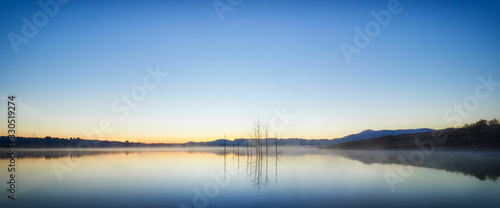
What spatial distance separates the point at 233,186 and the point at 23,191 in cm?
1124

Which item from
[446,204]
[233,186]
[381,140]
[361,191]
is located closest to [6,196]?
[233,186]

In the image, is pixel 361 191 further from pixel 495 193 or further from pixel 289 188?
pixel 495 193

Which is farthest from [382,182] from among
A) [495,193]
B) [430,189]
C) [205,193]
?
[205,193]

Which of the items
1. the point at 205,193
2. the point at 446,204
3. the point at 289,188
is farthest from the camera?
the point at 289,188

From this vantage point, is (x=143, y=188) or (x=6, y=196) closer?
(x=6, y=196)

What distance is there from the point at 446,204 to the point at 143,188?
15.0 m

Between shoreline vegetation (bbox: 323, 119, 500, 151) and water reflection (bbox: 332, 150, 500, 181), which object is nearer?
water reflection (bbox: 332, 150, 500, 181)

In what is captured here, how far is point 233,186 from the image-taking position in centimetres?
1939

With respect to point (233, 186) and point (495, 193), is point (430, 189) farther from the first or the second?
point (233, 186)

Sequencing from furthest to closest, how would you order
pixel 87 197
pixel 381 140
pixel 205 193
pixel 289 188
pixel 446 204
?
pixel 381 140 → pixel 289 188 → pixel 205 193 → pixel 87 197 → pixel 446 204

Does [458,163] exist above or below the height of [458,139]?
above

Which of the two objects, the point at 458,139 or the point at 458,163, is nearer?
the point at 458,163

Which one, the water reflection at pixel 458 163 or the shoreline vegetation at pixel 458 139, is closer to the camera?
the water reflection at pixel 458 163

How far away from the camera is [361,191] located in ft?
55.7
